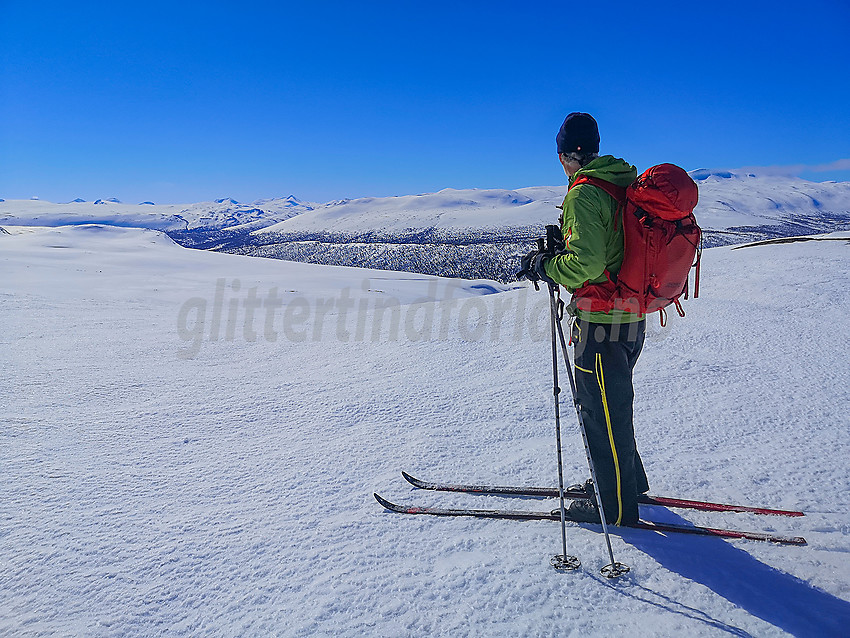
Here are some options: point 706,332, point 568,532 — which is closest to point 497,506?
point 568,532

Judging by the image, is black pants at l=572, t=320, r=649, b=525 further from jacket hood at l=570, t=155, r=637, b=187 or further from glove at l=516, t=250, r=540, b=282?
jacket hood at l=570, t=155, r=637, b=187

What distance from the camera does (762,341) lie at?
4.92m

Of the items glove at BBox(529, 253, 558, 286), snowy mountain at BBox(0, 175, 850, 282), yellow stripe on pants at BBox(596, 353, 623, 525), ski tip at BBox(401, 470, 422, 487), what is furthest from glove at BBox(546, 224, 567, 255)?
snowy mountain at BBox(0, 175, 850, 282)

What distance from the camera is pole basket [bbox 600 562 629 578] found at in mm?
2107

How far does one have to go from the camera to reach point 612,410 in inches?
98.5

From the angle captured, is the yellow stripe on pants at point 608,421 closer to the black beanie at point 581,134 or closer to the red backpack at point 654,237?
the red backpack at point 654,237

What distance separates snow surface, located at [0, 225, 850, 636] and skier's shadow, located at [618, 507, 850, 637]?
1cm

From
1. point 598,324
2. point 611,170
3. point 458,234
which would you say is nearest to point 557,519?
point 598,324

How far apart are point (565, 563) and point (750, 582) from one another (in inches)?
31.5

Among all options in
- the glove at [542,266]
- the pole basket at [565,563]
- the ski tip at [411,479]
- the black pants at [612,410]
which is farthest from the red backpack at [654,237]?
the ski tip at [411,479]

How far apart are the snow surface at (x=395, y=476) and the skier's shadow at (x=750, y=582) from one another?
11mm

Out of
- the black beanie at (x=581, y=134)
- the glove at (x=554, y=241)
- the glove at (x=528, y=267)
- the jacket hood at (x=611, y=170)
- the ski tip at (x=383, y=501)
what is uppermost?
the black beanie at (x=581, y=134)

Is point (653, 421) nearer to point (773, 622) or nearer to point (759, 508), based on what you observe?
point (759, 508)

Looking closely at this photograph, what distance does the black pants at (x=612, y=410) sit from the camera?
2.50 metres
